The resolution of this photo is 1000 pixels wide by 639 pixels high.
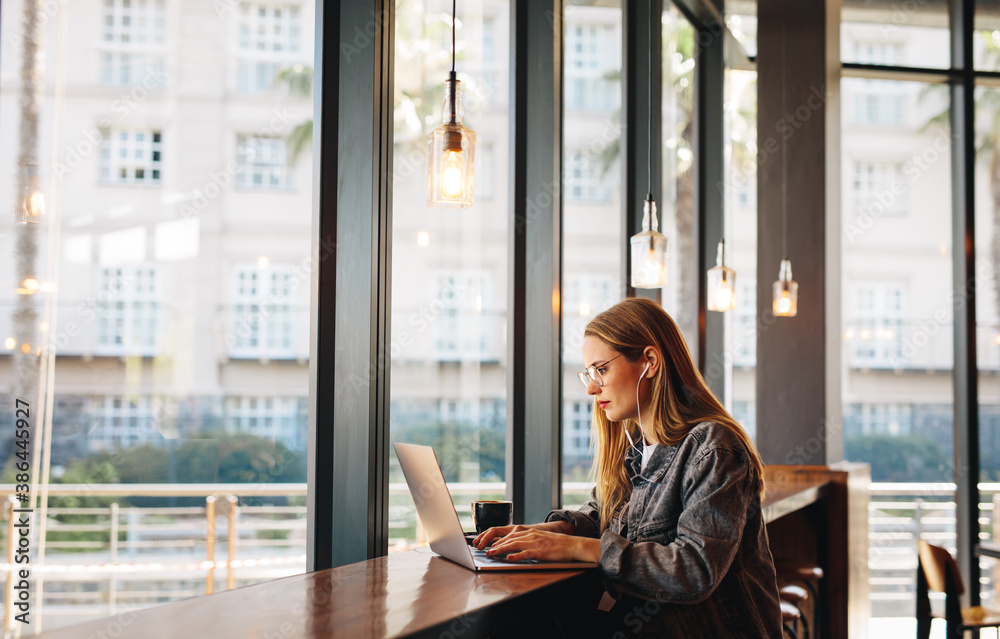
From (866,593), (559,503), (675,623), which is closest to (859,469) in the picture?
(866,593)

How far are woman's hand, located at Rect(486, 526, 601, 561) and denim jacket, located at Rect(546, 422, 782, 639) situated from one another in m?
0.04

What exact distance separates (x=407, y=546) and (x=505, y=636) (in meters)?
0.53

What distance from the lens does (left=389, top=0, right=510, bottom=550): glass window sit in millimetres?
2740

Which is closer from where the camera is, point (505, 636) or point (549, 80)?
point (505, 636)

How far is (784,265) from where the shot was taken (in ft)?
13.5

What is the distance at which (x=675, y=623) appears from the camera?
65.5 inches

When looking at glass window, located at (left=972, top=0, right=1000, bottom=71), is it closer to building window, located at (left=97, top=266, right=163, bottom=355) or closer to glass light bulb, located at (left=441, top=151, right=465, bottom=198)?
glass light bulb, located at (left=441, top=151, right=465, bottom=198)

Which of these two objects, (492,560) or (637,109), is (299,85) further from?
(637,109)

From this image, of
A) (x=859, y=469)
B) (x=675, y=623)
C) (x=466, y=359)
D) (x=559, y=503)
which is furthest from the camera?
(x=859, y=469)

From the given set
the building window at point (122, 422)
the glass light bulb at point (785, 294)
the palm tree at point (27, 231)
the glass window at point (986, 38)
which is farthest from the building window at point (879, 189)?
the palm tree at point (27, 231)

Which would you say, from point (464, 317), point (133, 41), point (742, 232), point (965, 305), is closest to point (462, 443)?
point (464, 317)

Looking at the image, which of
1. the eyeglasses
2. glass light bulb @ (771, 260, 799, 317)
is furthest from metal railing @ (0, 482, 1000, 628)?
glass light bulb @ (771, 260, 799, 317)

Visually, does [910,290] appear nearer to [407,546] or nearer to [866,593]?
[866,593]

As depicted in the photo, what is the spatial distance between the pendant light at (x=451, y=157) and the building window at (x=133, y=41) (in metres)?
0.64
